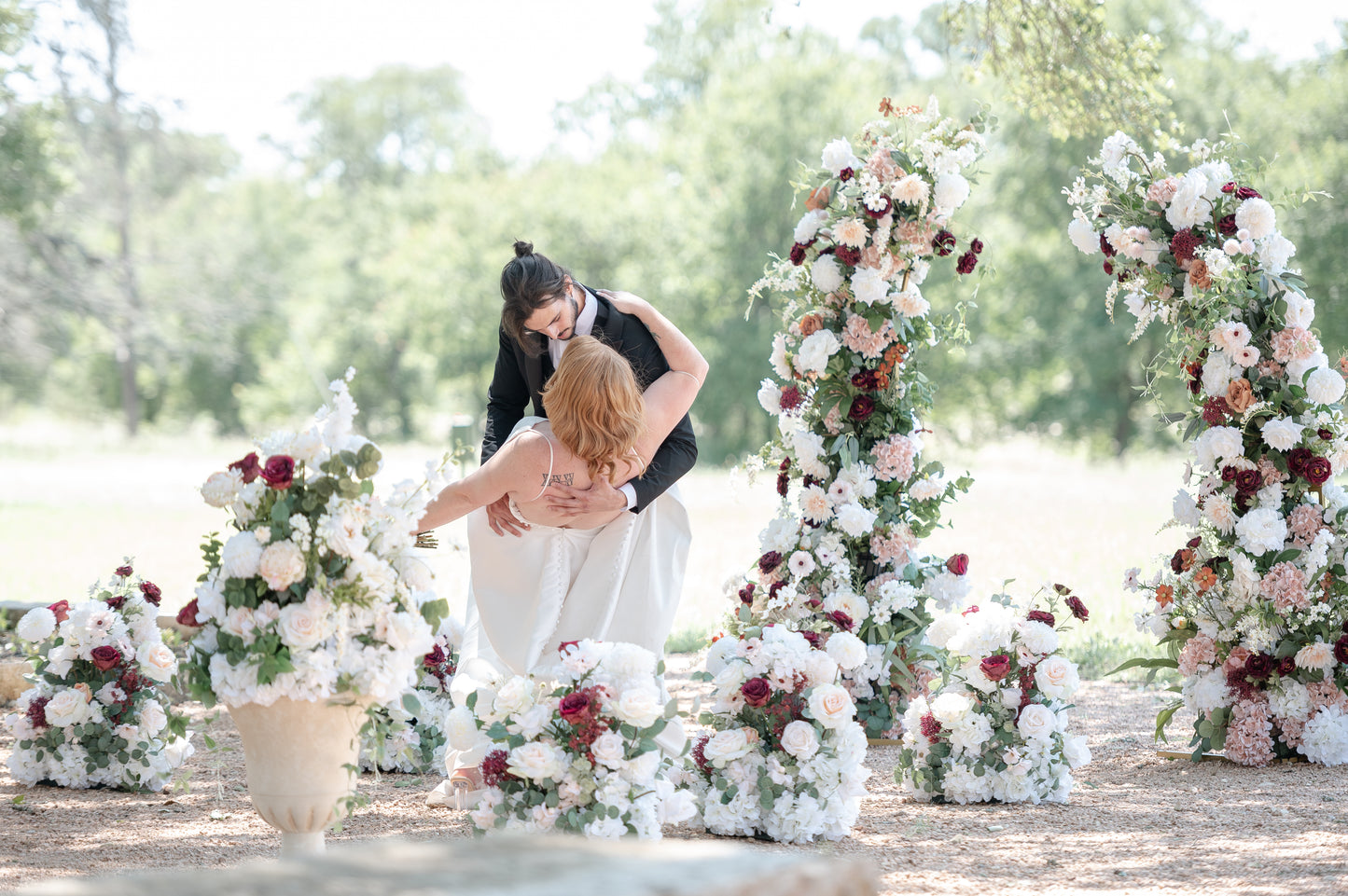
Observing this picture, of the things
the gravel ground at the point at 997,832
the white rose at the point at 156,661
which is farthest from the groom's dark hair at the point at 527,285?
the white rose at the point at 156,661

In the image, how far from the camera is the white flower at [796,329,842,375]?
5.31 meters

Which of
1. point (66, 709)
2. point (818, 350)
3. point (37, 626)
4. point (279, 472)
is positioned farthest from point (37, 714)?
point (818, 350)

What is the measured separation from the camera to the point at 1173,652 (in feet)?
16.4

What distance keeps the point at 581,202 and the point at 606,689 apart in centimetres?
2756

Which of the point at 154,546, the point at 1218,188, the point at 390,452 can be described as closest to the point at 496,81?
the point at 390,452

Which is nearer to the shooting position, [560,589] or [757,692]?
[757,692]

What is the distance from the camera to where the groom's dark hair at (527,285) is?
411 centimetres

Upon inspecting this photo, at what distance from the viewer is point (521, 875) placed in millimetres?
1609

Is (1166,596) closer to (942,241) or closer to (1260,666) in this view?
(1260,666)

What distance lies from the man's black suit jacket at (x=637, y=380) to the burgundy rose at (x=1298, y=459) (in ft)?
7.54

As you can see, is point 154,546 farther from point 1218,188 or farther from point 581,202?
point 581,202

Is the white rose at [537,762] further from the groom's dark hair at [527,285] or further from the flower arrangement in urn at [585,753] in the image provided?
the groom's dark hair at [527,285]

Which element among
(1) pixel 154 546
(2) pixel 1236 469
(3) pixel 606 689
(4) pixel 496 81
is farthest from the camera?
(4) pixel 496 81

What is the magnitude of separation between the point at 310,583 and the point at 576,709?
0.84m
